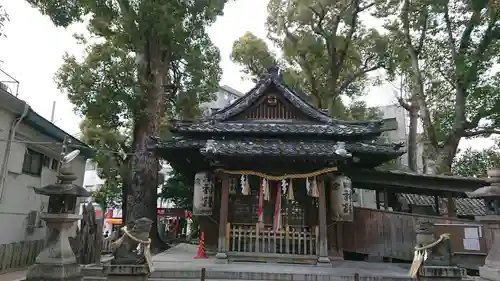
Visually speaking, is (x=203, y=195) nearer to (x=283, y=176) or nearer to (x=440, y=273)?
(x=283, y=176)

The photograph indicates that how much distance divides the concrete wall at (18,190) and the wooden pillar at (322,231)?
1140 cm

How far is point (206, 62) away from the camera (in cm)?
2091

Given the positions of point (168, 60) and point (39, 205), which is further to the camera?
point (168, 60)

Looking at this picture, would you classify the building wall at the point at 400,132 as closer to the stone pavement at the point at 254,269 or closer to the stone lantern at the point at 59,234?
the stone pavement at the point at 254,269

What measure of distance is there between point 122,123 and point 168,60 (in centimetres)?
467

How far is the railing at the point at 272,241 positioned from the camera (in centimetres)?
1229

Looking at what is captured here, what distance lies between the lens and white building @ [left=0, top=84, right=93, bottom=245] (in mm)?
13141

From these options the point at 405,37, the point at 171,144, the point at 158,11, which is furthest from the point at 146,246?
the point at 405,37

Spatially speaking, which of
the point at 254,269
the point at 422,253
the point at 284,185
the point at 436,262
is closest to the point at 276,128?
the point at 284,185

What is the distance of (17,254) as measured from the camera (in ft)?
43.4

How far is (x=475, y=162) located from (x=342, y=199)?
22.8 m

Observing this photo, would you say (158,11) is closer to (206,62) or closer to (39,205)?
(206,62)

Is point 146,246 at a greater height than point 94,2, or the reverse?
point 94,2

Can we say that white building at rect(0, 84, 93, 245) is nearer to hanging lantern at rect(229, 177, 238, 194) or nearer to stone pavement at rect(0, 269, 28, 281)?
stone pavement at rect(0, 269, 28, 281)
